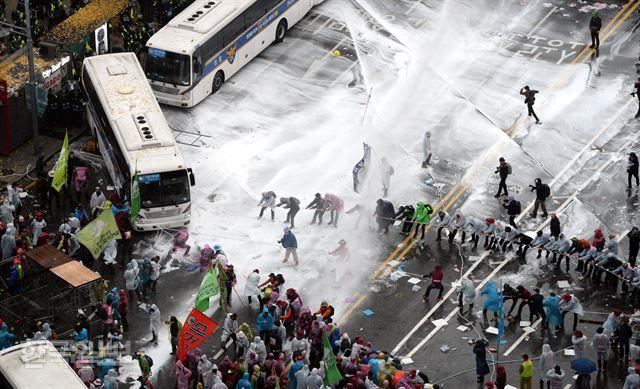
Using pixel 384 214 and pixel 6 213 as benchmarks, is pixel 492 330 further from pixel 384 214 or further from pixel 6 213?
pixel 6 213

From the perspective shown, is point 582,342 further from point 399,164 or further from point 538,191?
point 399,164

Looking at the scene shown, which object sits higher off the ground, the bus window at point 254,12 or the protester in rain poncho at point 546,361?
the bus window at point 254,12

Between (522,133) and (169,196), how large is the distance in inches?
509

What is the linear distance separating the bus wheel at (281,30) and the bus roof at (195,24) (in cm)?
267

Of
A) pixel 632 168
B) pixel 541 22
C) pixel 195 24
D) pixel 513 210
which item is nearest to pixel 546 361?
pixel 513 210

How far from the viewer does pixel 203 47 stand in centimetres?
5041

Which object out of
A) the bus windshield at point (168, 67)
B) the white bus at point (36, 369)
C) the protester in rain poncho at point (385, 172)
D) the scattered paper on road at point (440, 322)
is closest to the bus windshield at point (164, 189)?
the protester in rain poncho at point (385, 172)

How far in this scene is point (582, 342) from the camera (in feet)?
127

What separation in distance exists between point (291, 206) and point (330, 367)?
9267 millimetres

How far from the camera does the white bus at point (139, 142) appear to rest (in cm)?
4450

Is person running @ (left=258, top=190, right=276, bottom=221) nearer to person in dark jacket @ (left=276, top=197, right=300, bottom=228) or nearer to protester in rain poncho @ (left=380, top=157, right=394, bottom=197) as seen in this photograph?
person in dark jacket @ (left=276, top=197, right=300, bottom=228)

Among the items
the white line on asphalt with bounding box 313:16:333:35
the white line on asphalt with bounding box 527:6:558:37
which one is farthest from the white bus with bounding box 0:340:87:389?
the white line on asphalt with bounding box 527:6:558:37

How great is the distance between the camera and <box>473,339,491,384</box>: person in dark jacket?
3838cm

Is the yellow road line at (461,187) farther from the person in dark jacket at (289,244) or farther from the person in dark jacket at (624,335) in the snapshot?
the person in dark jacket at (624,335)
